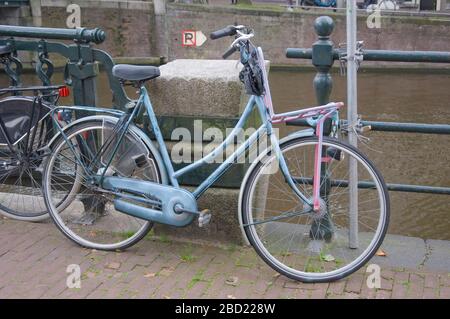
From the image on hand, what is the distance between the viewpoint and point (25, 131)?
151 inches

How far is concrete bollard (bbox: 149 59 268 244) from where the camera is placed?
3.35 metres

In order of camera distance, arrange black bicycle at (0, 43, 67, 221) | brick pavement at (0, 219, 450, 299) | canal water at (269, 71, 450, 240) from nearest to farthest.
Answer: brick pavement at (0, 219, 450, 299), black bicycle at (0, 43, 67, 221), canal water at (269, 71, 450, 240)

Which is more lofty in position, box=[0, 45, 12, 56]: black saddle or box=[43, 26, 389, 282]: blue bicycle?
box=[0, 45, 12, 56]: black saddle

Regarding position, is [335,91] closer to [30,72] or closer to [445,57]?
[30,72]

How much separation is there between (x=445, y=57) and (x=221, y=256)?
1.61m

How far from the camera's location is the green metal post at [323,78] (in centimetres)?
334

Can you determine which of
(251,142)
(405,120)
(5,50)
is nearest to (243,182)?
(251,142)

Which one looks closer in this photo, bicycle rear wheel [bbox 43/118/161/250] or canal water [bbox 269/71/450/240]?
bicycle rear wheel [bbox 43/118/161/250]

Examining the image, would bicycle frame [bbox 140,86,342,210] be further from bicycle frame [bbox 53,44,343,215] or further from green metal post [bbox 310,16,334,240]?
green metal post [bbox 310,16,334,240]

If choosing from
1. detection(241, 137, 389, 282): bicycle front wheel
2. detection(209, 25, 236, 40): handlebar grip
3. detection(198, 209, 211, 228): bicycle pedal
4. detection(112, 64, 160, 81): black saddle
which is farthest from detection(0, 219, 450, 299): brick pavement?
detection(209, 25, 236, 40): handlebar grip

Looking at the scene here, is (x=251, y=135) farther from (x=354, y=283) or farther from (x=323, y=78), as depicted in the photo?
(x=354, y=283)

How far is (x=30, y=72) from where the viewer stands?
17.1m

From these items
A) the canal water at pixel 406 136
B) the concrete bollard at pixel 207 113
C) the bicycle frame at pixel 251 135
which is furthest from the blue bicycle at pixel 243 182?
the canal water at pixel 406 136

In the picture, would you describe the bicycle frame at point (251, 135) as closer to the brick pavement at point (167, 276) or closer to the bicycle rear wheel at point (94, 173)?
the bicycle rear wheel at point (94, 173)
